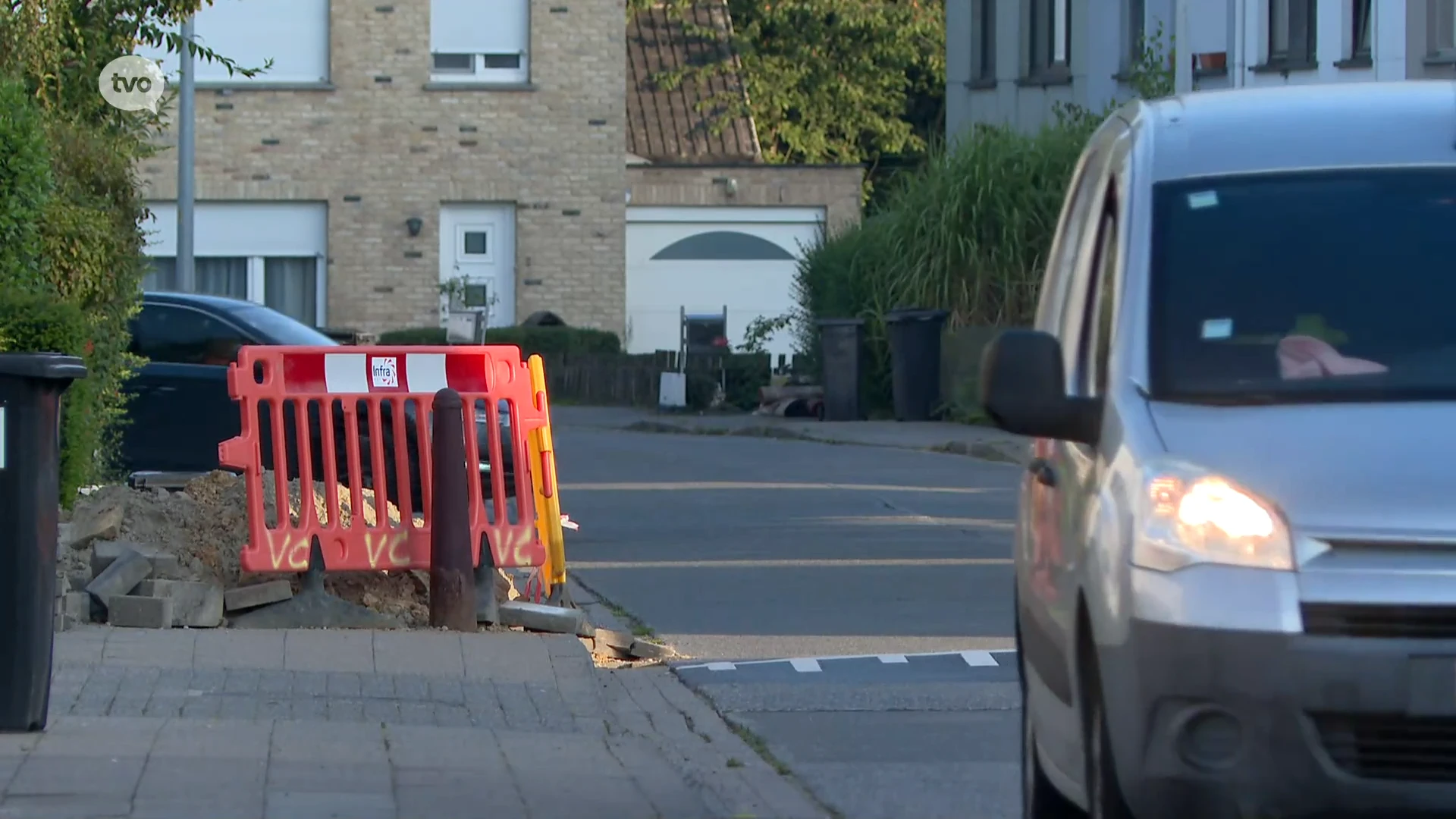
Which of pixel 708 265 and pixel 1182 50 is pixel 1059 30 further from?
pixel 1182 50

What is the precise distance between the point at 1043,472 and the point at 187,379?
36.4 ft

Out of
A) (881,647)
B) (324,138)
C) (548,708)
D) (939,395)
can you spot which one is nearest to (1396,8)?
(939,395)

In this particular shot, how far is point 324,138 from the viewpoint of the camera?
118ft

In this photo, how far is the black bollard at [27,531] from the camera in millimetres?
7055

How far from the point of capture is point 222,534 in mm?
10930

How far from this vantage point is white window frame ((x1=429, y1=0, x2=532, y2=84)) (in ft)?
118

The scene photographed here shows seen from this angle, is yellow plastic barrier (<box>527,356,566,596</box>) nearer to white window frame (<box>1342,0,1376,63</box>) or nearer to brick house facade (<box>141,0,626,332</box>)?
white window frame (<box>1342,0,1376,63</box>)

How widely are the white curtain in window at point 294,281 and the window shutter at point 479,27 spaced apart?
393 cm

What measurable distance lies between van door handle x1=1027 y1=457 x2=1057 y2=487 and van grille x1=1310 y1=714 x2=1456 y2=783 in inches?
48.5

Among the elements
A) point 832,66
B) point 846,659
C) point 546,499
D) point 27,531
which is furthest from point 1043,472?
point 832,66

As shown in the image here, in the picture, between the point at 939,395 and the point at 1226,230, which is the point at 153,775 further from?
the point at 939,395

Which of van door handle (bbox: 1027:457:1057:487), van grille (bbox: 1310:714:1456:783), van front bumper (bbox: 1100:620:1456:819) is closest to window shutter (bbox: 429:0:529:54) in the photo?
van door handle (bbox: 1027:457:1057:487)

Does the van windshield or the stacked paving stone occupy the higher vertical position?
the van windshield

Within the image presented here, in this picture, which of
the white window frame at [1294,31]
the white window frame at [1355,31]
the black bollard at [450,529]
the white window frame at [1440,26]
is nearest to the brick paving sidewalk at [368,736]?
the black bollard at [450,529]
